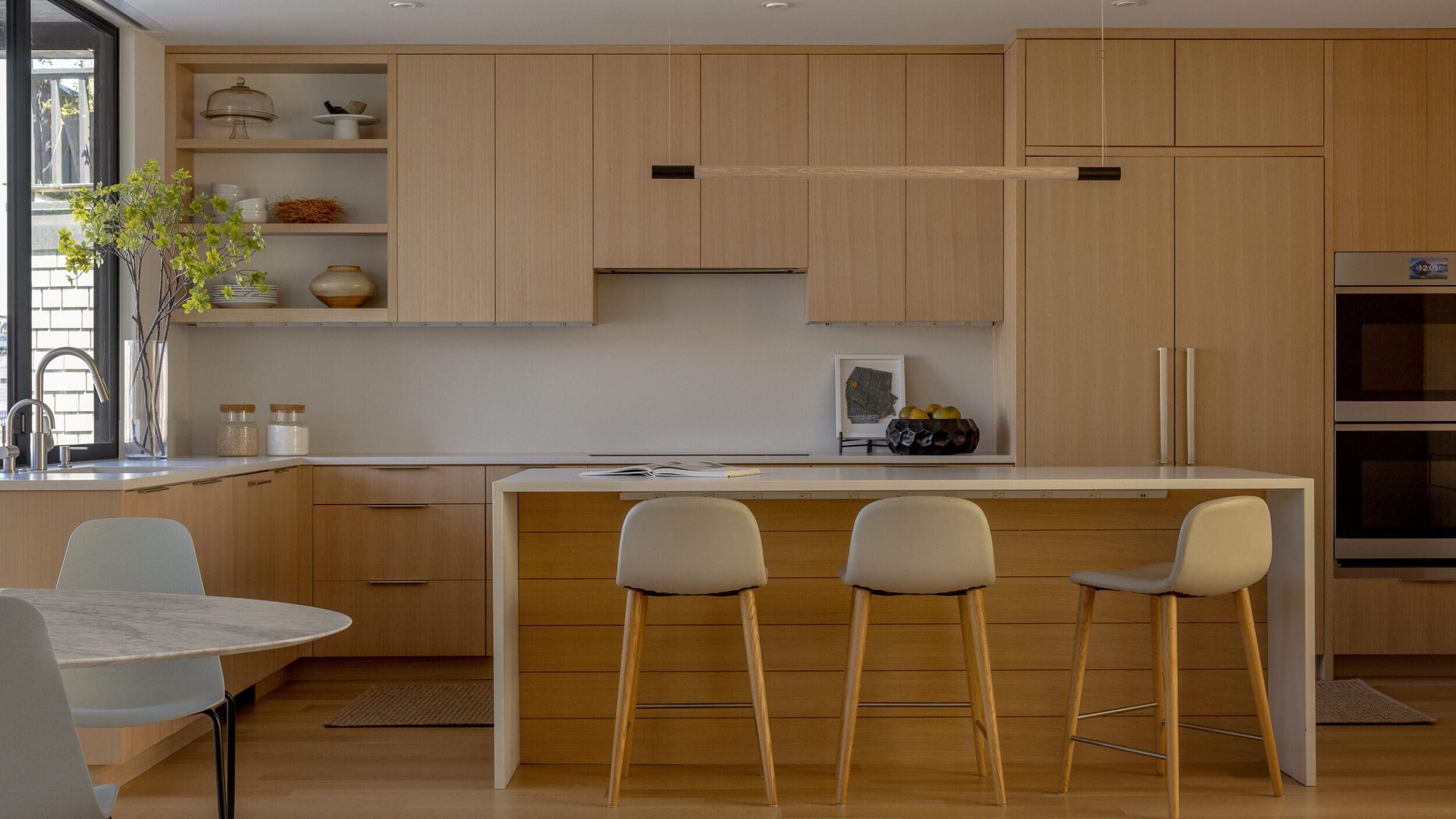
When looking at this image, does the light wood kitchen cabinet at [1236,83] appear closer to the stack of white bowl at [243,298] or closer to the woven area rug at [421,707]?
the woven area rug at [421,707]

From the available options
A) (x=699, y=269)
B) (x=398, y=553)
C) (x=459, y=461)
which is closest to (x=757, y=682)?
(x=459, y=461)

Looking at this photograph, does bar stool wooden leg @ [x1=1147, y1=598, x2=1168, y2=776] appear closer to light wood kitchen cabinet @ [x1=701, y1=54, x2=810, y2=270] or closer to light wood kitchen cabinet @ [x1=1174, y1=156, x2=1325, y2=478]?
light wood kitchen cabinet @ [x1=1174, y1=156, x2=1325, y2=478]

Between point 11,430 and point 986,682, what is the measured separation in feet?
9.97

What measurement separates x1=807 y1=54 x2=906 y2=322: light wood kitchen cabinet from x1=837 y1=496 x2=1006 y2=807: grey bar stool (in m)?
1.94

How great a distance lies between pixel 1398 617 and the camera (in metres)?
4.36

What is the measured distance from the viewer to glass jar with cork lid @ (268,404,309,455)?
464 cm

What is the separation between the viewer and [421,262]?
Answer: 4.67m

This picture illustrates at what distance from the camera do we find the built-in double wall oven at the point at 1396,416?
438cm

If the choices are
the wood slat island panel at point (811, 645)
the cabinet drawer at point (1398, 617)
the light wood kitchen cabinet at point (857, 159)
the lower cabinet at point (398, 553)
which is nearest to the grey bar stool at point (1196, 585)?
the wood slat island panel at point (811, 645)

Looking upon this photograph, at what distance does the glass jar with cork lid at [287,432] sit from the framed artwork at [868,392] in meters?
2.21

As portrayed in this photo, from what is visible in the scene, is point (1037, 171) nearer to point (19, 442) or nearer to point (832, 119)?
point (832, 119)

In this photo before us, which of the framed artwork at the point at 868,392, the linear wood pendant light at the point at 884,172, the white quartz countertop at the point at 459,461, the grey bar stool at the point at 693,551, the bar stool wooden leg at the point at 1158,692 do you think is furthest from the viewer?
the framed artwork at the point at 868,392

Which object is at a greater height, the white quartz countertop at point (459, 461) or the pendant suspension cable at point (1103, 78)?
the pendant suspension cable at point (1103, 78)

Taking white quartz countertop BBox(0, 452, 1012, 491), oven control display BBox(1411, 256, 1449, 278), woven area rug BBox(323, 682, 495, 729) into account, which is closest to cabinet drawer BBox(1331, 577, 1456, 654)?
oven control display BBox(1411, 256, 1449, 278)
